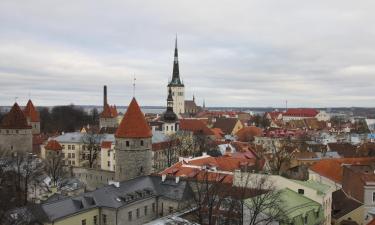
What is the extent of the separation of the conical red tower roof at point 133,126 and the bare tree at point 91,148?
76.0ft

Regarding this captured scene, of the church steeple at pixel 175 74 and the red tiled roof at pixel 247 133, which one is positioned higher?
the church steeple at pixel 175 74

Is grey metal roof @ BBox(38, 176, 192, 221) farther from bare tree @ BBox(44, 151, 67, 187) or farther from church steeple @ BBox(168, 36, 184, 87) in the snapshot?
church steeple @ BBox(168, 36, 184, 87)

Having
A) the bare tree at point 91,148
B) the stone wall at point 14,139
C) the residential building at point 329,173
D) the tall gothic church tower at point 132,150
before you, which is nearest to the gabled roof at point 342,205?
the residential building at point 329,173

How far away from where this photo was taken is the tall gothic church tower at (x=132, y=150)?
1457 inches

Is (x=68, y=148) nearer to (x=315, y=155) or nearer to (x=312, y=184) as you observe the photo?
(x=315, y=155)

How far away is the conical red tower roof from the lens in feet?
122

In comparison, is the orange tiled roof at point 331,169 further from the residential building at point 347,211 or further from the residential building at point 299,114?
the residential building at point 299,114

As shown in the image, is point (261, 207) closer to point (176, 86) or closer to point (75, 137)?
point (75, 137)

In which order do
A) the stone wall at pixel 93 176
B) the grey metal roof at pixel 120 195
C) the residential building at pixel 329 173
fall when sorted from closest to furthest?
1. the grey metal roof at pixel 120 195
2. the residential building at pixel 329 173
3. the stone wall at pixel 93 176

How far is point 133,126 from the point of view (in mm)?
37531

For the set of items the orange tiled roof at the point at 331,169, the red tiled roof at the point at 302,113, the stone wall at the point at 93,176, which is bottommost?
the stone wall at the point at 93,176

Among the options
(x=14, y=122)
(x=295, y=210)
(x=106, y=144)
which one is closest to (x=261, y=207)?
(x=295, y=210)

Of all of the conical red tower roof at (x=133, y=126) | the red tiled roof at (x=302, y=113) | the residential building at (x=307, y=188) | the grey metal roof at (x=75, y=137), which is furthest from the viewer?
the red tiled roof at (x=302, y=113)

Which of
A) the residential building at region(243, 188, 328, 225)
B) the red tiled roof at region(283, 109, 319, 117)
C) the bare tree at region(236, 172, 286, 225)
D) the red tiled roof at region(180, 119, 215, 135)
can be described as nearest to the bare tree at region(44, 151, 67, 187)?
the bare tree at region(236, 172, 286, 225)
